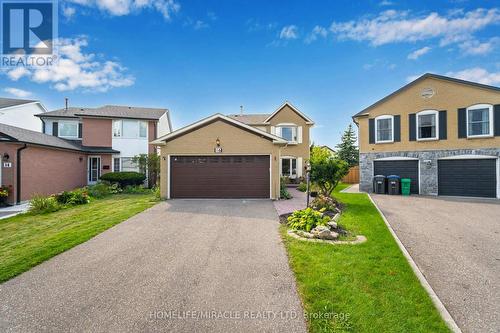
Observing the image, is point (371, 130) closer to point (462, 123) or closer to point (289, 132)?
point (462, 123)

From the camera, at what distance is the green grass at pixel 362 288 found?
285 centimetres

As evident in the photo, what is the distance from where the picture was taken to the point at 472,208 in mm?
10141

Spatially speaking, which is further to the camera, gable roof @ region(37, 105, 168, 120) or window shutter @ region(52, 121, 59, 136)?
window shutter @ region(52, 121, 59, 136)

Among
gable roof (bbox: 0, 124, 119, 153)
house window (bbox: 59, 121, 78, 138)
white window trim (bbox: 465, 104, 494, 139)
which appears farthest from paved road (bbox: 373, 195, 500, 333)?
house window (bbox: 59, 121, 78, 138)

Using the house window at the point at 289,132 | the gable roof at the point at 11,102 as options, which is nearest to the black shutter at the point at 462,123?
the house window at the point at 289,132

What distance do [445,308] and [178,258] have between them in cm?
478

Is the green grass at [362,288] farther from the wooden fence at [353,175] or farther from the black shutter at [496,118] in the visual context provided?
the wooden fence at [353,175]

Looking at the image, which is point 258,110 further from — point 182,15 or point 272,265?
point 272,265

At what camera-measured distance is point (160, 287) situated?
377 centimetres

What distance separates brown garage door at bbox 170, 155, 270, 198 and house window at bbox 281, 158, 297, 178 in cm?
867

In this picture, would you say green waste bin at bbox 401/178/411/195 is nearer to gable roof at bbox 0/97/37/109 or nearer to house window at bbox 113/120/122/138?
house window at bbox 113/120/122/138

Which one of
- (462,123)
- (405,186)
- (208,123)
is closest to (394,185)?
(405,186)

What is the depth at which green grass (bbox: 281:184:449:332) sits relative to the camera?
2854mm

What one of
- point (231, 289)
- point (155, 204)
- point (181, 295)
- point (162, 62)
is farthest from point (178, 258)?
point (162, 62)
